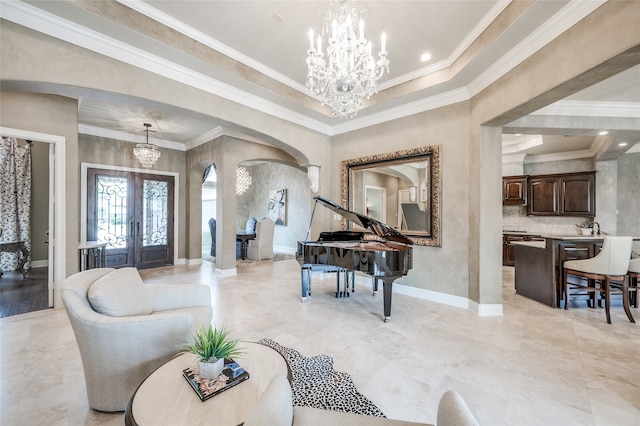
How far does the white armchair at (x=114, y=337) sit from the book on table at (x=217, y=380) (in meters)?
0.45

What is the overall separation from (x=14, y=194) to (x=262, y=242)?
17.8 feet

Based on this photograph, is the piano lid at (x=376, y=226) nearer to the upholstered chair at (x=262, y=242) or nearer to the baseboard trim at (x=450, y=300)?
the baseboard trim at (x=450, y=300)

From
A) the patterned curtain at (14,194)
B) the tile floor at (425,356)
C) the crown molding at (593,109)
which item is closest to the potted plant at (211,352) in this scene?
the tile floor at (425,356)

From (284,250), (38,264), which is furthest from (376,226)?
(38,264)

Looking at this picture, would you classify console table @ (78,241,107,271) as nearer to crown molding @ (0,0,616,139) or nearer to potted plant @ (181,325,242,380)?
crown molding @ (0,0,616,139)

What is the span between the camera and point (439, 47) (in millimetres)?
3160

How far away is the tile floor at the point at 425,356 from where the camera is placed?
5.74ft

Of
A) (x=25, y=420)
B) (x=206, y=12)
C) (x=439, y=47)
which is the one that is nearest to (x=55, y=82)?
(x=206, y=12)

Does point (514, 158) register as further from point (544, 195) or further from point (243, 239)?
point (243, 239)

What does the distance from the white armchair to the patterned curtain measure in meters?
5.93

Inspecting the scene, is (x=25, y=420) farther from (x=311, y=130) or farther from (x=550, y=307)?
(x=550, y=307)

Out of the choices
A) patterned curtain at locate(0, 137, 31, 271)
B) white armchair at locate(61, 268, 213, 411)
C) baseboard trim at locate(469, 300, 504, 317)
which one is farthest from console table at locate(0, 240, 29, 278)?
baseboard trim at locate(469, 300, 504, 317)

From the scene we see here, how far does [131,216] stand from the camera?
239 inches

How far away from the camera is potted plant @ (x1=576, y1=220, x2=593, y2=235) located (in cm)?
565
